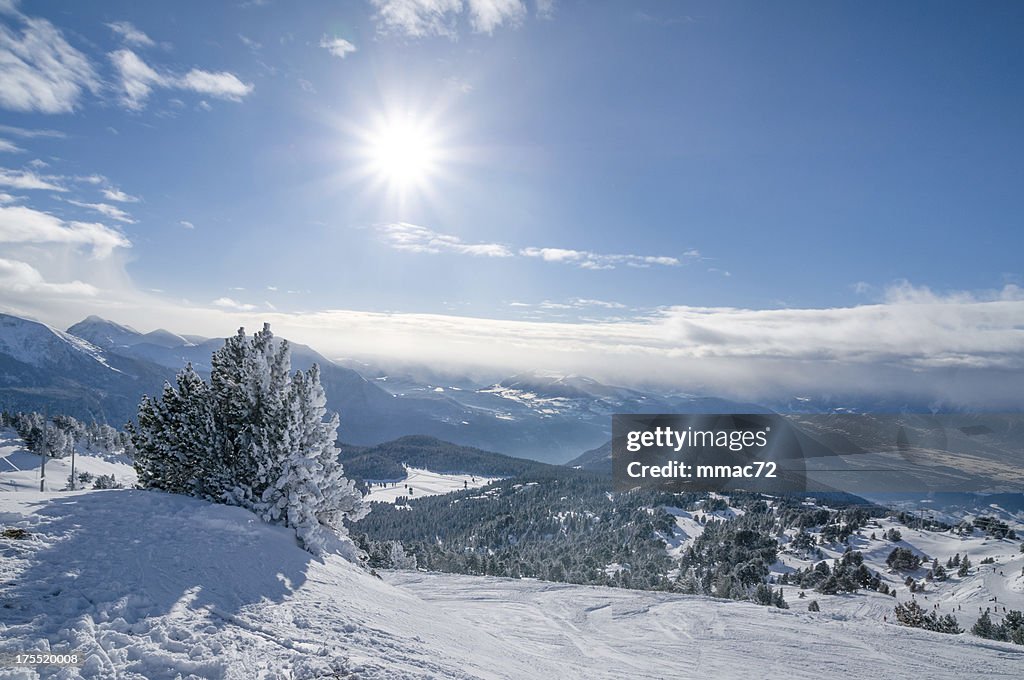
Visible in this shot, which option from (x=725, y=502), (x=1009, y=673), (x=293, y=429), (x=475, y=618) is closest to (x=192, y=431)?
(x=293, y=429)

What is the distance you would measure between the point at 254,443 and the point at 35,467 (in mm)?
139832

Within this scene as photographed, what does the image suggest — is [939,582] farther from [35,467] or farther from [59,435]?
[59,435]

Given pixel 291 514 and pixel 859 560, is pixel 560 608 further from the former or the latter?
pixel 859 560

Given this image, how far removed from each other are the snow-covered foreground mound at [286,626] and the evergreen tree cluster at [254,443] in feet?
6.55

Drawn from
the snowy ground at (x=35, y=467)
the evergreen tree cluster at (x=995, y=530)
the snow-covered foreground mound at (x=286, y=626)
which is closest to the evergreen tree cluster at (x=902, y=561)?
the evergreen tree cluster at (x=995, y=530)

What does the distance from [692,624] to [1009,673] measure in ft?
39.9

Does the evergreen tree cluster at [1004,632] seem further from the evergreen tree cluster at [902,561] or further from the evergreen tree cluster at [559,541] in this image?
the evergreen tree cluster at [902,561]

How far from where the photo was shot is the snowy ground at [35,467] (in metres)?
97.7

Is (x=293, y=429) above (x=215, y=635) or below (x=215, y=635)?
above

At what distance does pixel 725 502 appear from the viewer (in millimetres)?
184250

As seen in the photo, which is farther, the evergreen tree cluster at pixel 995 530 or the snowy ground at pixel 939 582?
the evergreen tree cluster at pixel 995 530

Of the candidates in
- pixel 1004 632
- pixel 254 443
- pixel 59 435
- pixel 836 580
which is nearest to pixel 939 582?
pixel 836 580

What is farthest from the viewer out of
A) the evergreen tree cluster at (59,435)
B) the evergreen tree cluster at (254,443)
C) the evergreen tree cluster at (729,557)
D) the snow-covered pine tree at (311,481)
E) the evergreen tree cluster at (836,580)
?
the evergreen tree cluster at (59,435)

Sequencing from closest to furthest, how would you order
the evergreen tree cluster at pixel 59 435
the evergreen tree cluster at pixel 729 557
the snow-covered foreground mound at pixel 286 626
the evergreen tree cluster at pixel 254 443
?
the snow-covered foreground mound at pixel 286 626 → the evergreen tree cluster at pixel 254 443 → the evergreen tree cluster at pixel 729 557 → the evergreen tree cluster at pixel 59 435
